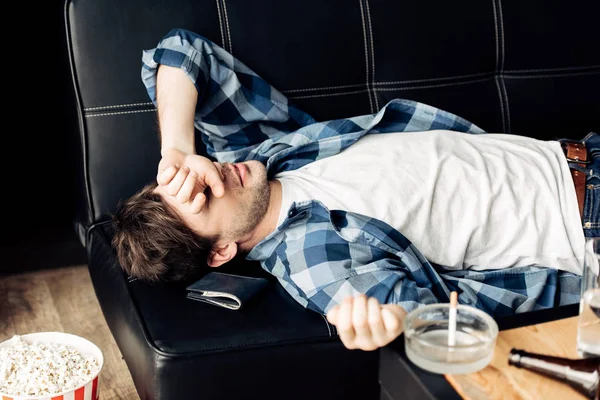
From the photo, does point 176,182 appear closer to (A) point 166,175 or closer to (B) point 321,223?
(A) point 166,175

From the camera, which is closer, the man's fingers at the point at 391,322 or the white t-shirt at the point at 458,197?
the man's fingers at the point at 391,322

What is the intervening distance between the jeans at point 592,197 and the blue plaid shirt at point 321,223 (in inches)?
4.7

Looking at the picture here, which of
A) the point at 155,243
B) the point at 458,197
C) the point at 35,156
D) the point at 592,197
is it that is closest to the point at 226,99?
the point at 155,243

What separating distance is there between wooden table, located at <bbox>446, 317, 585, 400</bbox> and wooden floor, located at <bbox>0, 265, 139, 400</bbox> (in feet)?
3.38

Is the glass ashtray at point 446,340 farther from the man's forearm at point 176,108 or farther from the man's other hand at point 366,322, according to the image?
the man's forearm at point 176,108

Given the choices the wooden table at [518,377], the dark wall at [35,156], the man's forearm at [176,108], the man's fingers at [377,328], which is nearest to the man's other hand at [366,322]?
the man's fingers at [377,328]

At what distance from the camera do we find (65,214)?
258 centimetres

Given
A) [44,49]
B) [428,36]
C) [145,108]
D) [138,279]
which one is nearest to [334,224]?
[138,279]

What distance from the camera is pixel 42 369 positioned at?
4.35ft

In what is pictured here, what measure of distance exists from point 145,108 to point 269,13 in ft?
1.20

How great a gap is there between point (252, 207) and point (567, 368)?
0.79 metres

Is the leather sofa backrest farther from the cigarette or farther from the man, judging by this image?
the cigarette

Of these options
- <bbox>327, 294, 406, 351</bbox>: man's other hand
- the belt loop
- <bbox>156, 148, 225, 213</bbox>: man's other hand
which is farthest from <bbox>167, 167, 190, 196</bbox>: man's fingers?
the belt loop

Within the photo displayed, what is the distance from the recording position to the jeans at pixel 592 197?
5.04 ft
